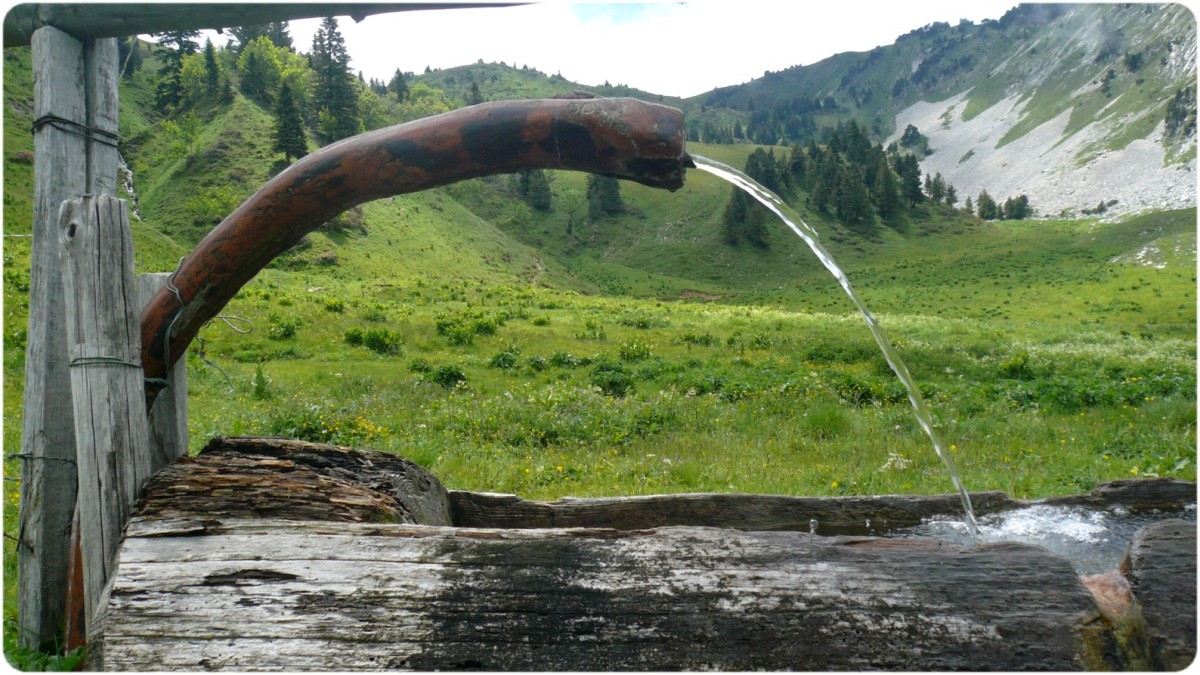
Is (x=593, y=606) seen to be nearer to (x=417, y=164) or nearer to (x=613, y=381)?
(x=417, y=164)

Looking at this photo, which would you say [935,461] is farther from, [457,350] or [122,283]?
[457,350]

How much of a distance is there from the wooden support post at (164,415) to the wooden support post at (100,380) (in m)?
0.34

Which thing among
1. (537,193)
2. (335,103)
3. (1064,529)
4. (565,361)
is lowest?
(1064,529)

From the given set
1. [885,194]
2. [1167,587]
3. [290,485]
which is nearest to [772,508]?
[1167,587]

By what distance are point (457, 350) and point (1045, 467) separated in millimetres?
13327

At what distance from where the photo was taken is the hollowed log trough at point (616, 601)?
6.85ft

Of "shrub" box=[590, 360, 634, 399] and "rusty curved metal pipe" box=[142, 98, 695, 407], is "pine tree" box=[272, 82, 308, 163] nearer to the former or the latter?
"shrub" box=[590, 360, 634, 399]

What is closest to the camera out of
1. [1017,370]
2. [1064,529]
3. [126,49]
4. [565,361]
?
[1064,529]

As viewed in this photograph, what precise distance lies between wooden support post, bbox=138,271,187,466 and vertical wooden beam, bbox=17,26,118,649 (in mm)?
371

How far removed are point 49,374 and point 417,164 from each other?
2177 millimetres

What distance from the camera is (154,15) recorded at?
3.01 meters

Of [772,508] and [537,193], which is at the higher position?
[537,193]

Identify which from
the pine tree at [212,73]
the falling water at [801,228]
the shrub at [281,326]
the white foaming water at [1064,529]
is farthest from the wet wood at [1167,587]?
the pine tree at [212,73]

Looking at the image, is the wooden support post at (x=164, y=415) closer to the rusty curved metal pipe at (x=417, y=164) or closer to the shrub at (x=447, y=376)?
the rusty curved metal pipe at (x=417, y=164)
